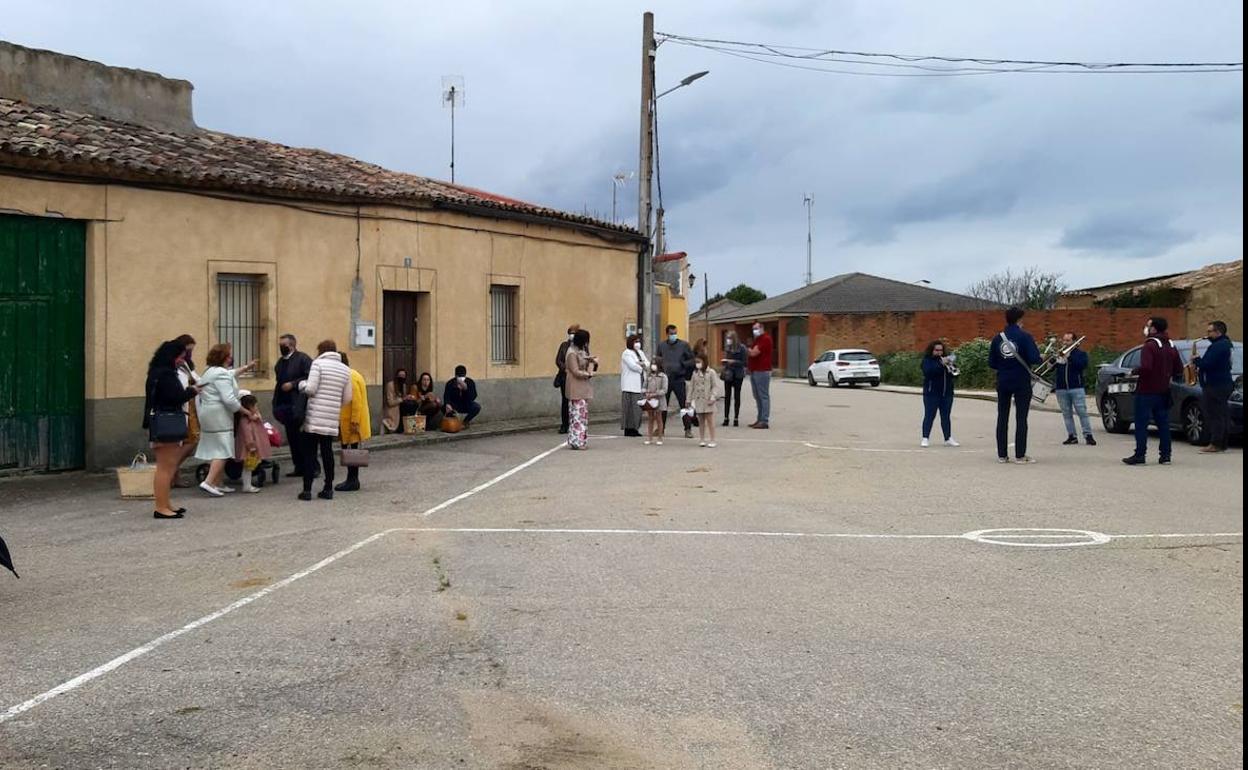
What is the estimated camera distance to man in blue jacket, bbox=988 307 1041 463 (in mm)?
13688

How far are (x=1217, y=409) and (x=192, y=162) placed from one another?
1370 cm

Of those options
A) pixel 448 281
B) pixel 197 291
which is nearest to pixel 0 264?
pixel 197 291

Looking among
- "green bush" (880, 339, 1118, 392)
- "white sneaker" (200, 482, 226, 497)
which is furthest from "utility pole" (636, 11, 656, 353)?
"green bush" (880, 339, 1118, 392)

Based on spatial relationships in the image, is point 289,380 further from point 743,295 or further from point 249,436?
point 743,295

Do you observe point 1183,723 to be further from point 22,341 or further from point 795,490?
point 22,341

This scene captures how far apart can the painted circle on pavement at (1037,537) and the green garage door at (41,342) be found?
10090 mm

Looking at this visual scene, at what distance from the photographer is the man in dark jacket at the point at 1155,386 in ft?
44.1

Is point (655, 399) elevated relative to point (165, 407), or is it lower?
lower

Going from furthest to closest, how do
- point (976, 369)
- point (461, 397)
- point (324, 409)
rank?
point (976, 369), point (461, 397), point (324, 409)

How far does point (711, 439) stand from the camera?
16312 mm

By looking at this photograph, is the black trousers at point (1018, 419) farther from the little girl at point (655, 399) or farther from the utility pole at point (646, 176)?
the utility pole at point (646, 176)

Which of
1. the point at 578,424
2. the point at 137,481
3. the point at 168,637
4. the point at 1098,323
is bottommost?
the point at 168,637

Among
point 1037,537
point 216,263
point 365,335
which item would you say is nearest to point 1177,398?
point 1037,537

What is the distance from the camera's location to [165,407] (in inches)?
387
